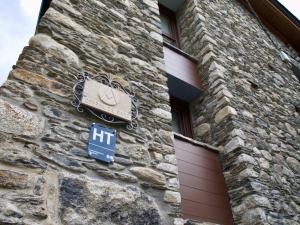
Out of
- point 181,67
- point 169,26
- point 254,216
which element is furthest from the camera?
point 169,26

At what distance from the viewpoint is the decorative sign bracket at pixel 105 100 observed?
2.21 metres

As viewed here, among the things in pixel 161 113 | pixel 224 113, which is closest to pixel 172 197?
pixel 161 113

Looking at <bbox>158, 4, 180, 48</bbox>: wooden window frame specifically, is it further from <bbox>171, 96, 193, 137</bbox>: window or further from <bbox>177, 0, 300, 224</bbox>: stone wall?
<bbox>171, 96, 193, 137</bbox>: window

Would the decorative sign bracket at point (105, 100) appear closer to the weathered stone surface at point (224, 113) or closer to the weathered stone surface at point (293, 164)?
the weathered stone surface at point (224, 113)

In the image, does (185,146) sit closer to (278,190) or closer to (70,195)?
(278,190)

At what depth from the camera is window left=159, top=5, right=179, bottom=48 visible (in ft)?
16.7

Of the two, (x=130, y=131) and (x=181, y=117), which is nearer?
(x=130, y=131)

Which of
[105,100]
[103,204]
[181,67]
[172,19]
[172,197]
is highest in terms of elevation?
[172,19]

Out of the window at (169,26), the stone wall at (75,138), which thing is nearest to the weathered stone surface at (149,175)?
the stone wall at (75,138)

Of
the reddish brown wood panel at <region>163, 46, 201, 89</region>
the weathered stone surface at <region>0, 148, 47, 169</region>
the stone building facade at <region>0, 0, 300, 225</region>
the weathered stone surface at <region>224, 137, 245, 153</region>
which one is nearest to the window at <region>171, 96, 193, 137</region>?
the stone building facade at <region>0, 0, 300, 225</region>

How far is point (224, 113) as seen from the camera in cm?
372

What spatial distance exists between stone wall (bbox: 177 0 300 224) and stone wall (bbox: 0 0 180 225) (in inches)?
43.9

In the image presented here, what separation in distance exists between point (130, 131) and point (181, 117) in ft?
6.50

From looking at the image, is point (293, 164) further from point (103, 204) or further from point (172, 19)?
point (172, 19)
